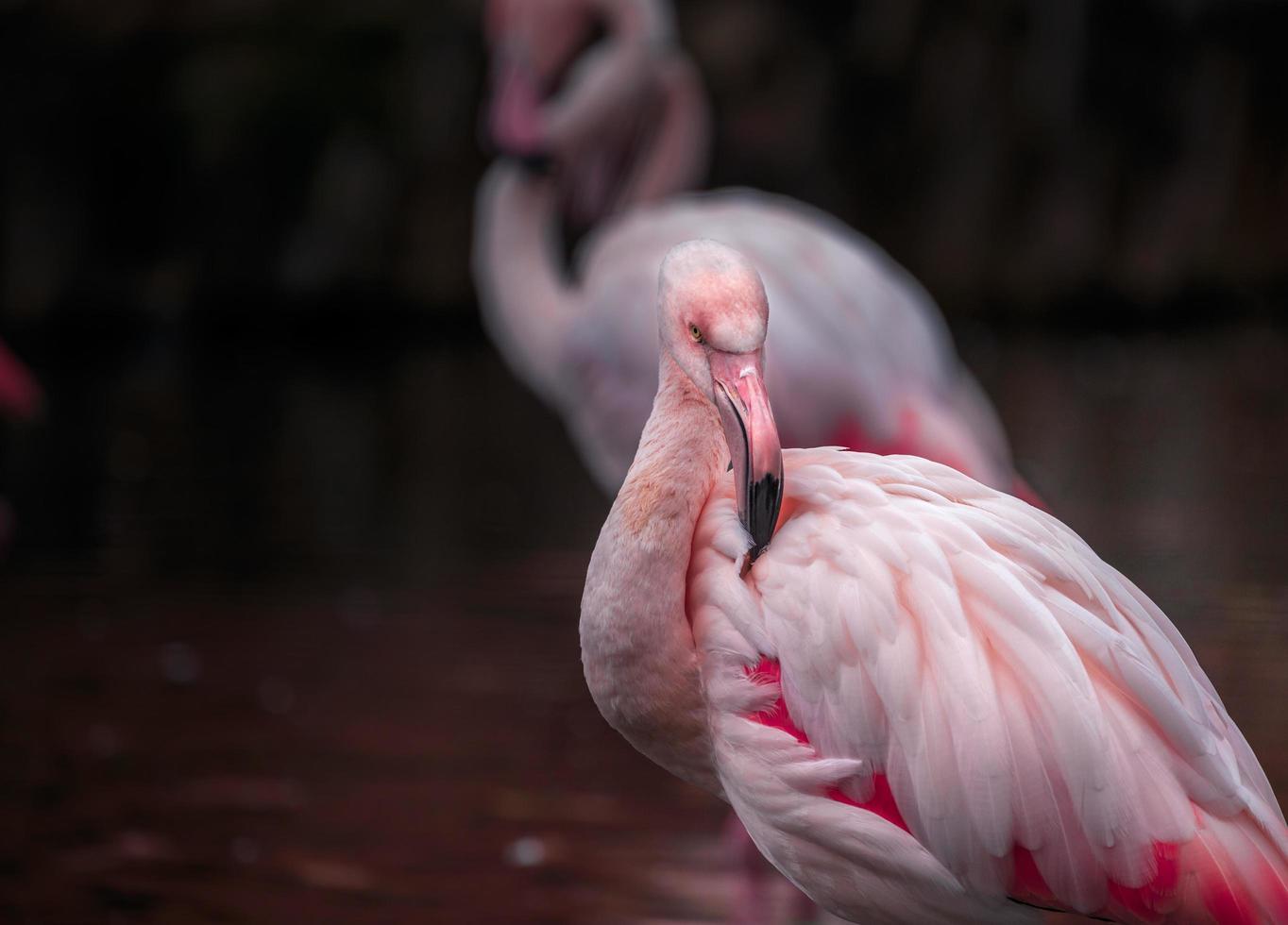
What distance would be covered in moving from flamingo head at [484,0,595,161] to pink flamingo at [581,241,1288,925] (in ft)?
9.26

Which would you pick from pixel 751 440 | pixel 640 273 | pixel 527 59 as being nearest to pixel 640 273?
pixel 640 273

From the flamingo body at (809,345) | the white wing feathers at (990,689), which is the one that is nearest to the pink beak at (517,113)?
the flamingo body at (809,345)

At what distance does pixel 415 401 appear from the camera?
10.2 metres

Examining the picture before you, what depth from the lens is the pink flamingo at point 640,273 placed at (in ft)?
13.2

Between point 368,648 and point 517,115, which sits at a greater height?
point 517,115

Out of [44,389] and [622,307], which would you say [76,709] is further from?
[44,389]

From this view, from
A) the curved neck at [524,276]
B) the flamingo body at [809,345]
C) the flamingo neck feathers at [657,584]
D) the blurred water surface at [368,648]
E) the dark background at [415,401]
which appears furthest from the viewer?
the curved neck at [524,276]

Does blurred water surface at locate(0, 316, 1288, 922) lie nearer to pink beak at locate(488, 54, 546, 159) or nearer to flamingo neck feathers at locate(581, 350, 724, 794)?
flamingo neck feathers at locate(581, 350, 724, 794)

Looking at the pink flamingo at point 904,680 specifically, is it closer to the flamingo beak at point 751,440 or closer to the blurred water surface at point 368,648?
the flamingo beak at point 751,440

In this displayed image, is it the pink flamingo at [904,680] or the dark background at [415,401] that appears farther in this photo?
the dark background at [415,401]

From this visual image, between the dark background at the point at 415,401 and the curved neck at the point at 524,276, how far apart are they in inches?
29.7

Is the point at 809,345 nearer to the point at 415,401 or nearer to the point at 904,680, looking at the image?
the point at 904,680

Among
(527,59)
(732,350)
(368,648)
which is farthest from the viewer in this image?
(527,59)

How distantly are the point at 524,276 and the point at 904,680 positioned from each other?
2.95 metres
